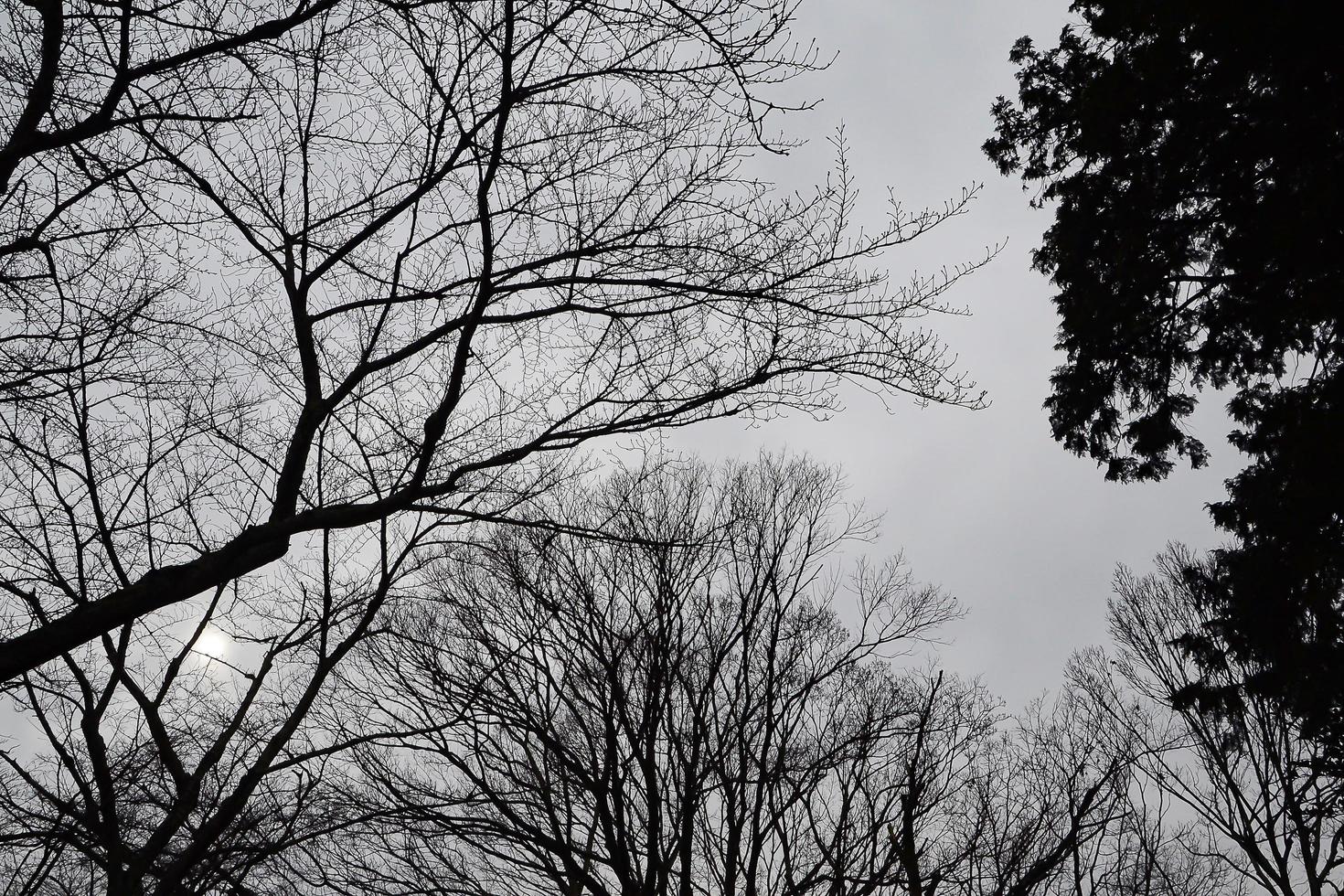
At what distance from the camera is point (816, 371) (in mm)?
4148

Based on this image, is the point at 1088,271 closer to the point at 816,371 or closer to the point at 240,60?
the point at 816,371

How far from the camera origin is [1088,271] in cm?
838

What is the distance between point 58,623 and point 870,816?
21.6ft

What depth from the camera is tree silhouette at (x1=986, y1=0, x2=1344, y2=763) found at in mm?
6406

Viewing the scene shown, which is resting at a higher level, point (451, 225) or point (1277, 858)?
point (451, 225)

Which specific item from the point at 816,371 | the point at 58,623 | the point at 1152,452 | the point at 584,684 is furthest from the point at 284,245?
the point at 1152,452

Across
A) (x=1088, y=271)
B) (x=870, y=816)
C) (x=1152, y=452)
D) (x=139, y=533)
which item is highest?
(x=1088, y=271)

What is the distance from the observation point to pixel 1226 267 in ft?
25.3

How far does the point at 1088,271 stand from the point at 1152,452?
73.7 inches

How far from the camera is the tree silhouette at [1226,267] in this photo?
Answer: 21.0 feet

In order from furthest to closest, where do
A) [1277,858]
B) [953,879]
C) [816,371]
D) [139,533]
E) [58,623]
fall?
[1277,858]
[953,879]
[139,533]
[816,371]
[58,623]

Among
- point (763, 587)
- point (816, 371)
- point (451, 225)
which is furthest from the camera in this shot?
point (763, 587)

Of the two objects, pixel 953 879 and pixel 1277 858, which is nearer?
pixel 953 879

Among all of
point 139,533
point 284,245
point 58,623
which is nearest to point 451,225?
point 284,245
